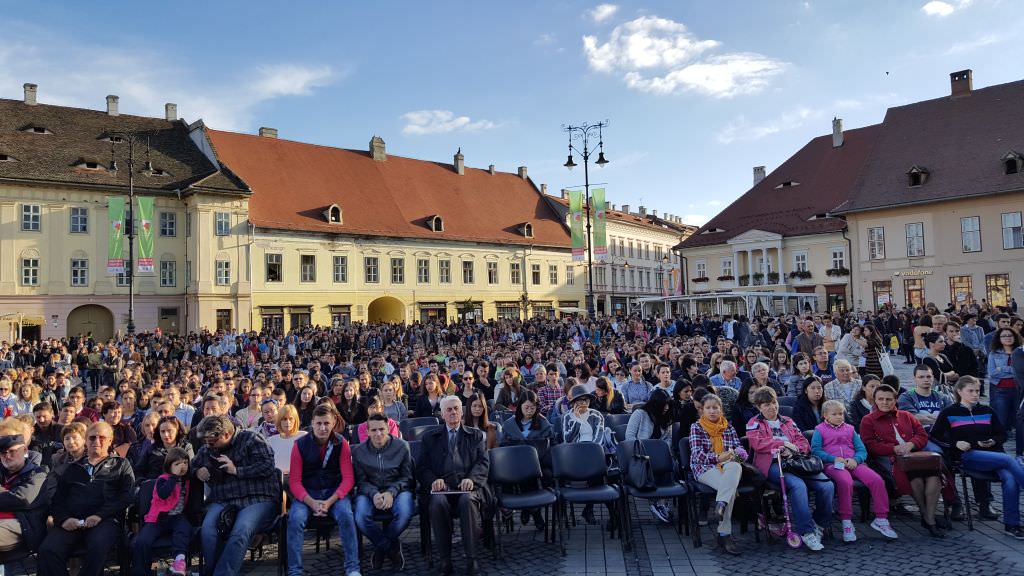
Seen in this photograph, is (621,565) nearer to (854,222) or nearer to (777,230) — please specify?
(854,222)

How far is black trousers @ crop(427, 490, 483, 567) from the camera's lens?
20.1 ft

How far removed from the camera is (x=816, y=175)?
151ft

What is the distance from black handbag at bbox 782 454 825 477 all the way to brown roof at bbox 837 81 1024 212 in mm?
33441

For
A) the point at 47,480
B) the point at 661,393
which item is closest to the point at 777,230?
the point at 661,393

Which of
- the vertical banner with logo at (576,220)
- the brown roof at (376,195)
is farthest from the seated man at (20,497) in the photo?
the brown roof at (376,195)

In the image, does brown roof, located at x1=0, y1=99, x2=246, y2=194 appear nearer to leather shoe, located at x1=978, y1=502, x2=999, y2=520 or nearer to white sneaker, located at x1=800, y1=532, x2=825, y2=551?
white sneaker, located at x1=800, y1=532, x2=825, y2=551

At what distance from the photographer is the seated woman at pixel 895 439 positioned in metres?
6.77

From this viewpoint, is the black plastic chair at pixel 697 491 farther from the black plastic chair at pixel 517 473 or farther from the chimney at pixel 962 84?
the chimney at pixel 962 84

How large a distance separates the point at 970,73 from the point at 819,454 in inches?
1622

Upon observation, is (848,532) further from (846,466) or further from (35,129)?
(35,129)

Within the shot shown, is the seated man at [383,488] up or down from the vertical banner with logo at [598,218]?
down

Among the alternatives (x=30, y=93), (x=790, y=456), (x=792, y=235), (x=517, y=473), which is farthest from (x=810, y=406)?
(x=30, y=93)

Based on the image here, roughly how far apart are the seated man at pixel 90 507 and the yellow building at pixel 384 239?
33297 millimetres

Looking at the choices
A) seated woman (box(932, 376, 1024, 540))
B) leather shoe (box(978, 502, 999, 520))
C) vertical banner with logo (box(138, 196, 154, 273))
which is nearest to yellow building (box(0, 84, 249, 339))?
vertical banner with logo (box(138, 196, 154, 273))
